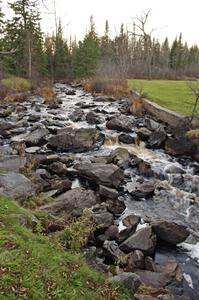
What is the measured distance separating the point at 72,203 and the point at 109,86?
23925 mm

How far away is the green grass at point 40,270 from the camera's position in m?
5.39

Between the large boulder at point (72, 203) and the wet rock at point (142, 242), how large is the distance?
1.69 m

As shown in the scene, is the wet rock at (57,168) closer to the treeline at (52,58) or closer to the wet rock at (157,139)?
the wet rock at (157,139)

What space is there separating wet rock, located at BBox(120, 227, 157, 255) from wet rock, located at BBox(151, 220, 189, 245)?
38 centimetres

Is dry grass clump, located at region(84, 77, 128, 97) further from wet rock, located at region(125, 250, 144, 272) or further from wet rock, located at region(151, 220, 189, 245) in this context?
wet rock, located at region(125, 250, 144, 272)

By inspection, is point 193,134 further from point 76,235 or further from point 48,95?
point 48,95

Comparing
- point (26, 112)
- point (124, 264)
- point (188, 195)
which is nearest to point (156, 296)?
point (124, 264)

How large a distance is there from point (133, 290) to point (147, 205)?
538 cm

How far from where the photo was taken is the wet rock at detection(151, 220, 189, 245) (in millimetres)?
9430

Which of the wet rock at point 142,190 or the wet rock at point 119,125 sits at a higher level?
the wet rock at point 119,125

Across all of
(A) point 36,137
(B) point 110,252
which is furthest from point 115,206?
(A) point 36,137

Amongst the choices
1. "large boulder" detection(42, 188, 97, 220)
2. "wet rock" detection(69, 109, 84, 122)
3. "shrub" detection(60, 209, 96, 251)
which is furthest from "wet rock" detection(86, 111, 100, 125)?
"shrub" detection(60, 209, 96, 251)

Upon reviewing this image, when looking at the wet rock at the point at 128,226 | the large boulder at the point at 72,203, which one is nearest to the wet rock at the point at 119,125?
the large boulder at the point at 72,203

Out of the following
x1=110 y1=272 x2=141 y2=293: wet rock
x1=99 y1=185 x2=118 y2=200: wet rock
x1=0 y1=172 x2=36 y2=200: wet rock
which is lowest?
x1=110 y1=272 x2=141 y2=293: wet rock
